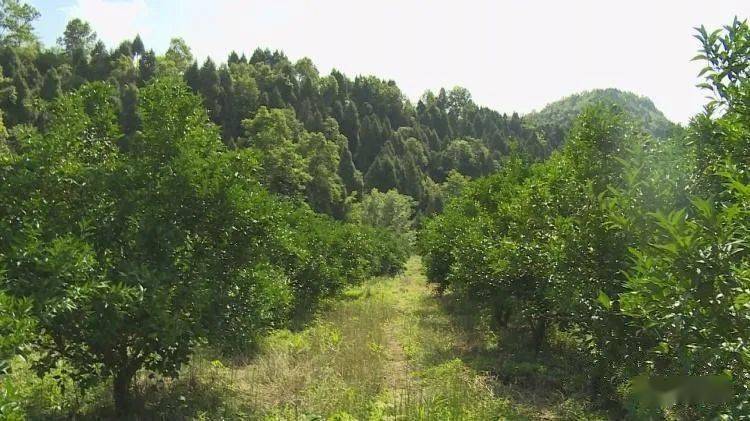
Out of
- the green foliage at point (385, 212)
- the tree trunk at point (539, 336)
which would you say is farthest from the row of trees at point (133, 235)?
the green foliage at point (385, 212)

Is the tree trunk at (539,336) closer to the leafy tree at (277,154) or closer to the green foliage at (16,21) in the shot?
the leafy tree at (277,154)

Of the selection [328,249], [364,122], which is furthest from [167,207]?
[364,122]

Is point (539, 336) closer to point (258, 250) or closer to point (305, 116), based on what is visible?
point (258, 250)

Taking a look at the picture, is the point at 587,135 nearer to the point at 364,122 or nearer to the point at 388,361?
the point at 388,361

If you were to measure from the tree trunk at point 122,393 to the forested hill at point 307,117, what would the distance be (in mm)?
40213

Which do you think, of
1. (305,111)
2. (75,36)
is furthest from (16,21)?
(305,111)

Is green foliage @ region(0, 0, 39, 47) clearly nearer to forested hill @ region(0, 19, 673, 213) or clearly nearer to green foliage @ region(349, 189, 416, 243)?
forested hill @ region(0, 19, 673, 213)

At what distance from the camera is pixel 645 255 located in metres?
4.77

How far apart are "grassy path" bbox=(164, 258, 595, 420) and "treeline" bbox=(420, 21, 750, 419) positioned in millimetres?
1693

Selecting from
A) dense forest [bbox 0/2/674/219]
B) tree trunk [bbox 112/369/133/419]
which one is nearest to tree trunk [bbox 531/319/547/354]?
tree trunk [bbox 112/369/133/419]

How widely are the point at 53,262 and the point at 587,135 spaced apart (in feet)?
31.1

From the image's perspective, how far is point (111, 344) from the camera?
744 cm

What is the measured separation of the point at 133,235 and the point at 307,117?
91.1 m

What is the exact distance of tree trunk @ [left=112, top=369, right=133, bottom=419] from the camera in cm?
786
